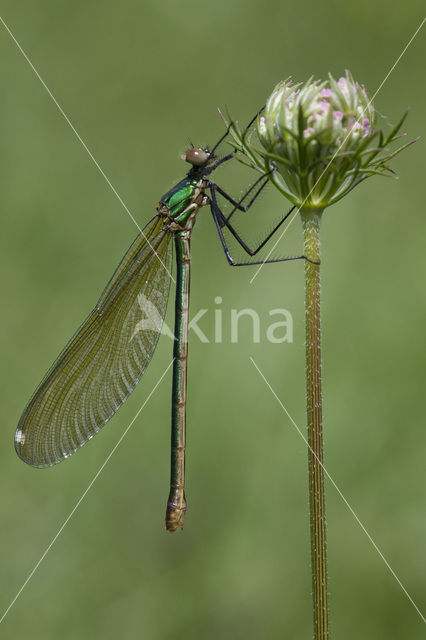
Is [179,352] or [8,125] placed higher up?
[8,125]

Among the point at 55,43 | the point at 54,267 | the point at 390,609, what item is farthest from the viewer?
the point at 55,43

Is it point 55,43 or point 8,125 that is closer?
point 8,125

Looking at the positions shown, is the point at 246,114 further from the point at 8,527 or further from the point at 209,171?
the point at 8,527

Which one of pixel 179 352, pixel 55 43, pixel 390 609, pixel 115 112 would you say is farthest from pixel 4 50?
pixel 390 609

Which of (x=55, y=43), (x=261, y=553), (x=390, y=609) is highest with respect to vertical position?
(x=55, y=43)
